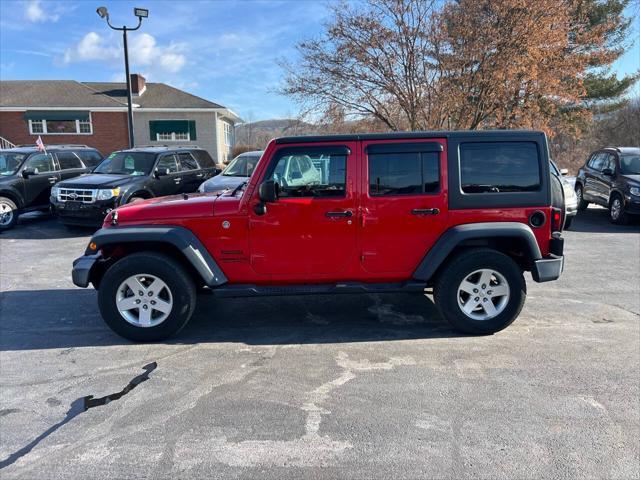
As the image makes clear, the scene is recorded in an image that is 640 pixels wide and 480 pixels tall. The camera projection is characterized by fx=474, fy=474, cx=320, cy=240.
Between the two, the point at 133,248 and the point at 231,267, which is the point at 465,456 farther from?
the point at 133,248

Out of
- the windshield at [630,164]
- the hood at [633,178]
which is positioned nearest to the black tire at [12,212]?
the hood at [633,178]

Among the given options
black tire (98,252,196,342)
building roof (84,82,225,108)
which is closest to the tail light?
black tire (98,252,196,342)

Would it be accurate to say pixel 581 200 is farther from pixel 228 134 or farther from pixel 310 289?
pixel 228 134

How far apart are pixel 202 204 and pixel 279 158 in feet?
2.86

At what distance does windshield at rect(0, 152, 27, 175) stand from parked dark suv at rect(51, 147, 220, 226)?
1.84 m

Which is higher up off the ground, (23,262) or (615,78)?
(615,78)

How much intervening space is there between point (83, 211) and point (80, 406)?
723cm

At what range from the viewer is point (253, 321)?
5.14 meters

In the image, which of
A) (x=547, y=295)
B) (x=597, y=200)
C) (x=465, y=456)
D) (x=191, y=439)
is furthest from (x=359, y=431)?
(x=597, y=200)

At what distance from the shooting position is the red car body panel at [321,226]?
14.8 ft

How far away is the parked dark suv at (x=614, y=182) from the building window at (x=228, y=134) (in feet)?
81.4

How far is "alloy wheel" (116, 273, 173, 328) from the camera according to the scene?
4523 mm

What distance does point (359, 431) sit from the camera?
3074 millimetres

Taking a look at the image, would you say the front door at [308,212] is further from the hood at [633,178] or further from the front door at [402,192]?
the hood at [633,178]
